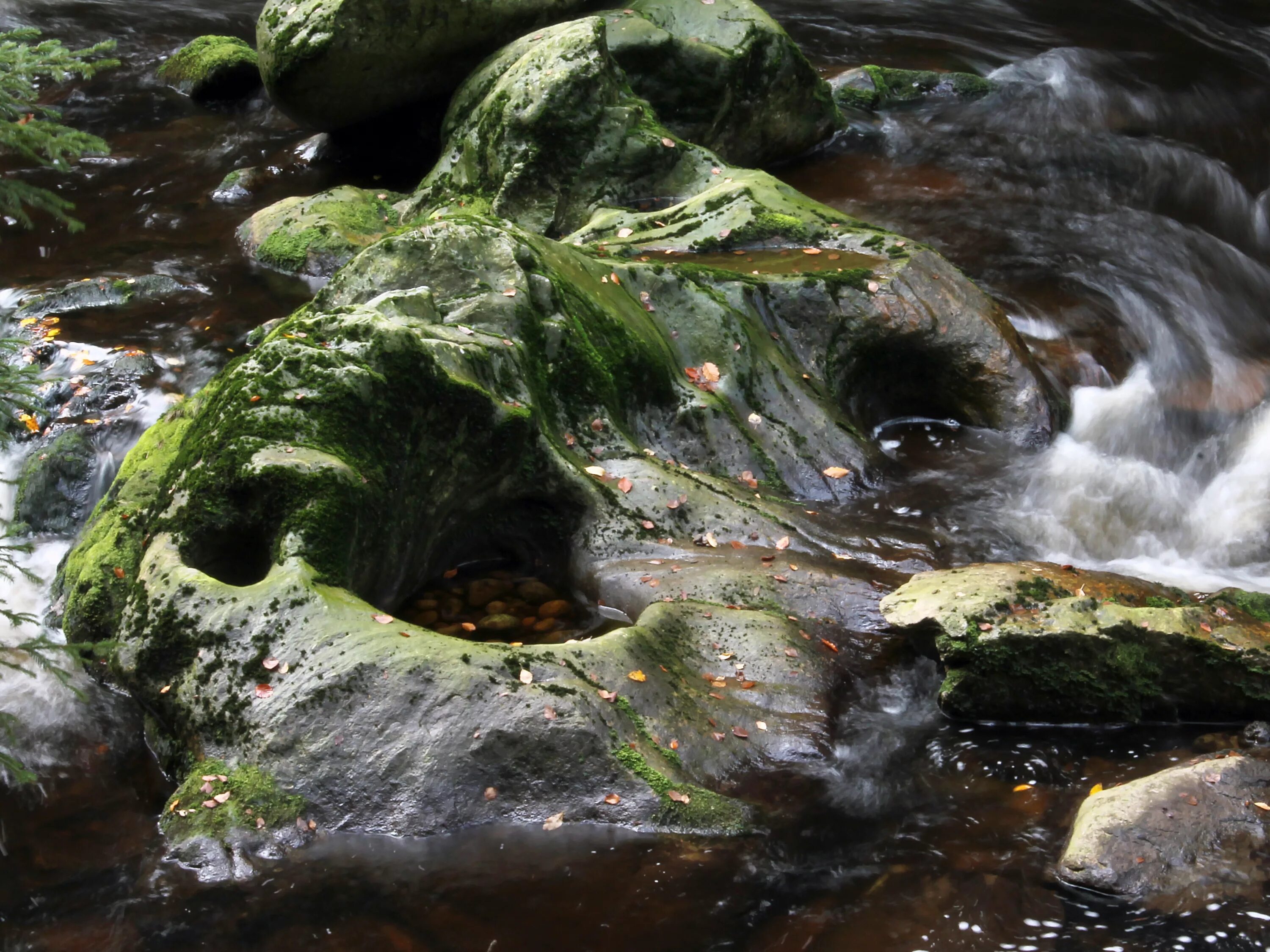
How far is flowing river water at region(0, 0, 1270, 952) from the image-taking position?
4.32m

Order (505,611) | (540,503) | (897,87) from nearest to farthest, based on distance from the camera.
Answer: (505,611) → (540,503) → (897,87)

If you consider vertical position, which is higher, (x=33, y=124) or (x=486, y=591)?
(x=33, y=124)

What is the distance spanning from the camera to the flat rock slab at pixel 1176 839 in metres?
4.39

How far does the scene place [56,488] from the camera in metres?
7.48

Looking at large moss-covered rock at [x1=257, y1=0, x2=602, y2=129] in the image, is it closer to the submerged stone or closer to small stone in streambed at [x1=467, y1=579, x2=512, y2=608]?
the submerged stone

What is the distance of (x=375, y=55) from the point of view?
10859 millimetres

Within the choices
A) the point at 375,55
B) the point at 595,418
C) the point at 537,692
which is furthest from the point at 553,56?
the point at 537,692

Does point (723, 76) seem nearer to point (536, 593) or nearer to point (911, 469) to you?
point (911, 469)

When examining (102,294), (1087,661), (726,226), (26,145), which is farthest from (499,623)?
(102,294)

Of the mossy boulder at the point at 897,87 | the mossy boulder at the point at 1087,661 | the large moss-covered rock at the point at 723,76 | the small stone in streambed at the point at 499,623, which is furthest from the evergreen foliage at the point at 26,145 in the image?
the mossy boulder at the point at 897,87

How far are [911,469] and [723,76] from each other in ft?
17.5

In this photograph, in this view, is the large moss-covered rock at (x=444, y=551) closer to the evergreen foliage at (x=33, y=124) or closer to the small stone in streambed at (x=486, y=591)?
the small stone in streambed at (x=486, y=591)

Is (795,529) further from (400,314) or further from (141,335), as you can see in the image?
(141,335)

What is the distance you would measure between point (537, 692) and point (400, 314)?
240 centimetres
